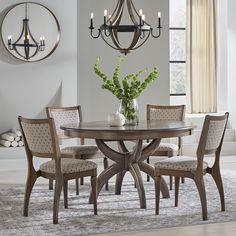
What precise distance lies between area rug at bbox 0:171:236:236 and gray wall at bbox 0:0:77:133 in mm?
1569

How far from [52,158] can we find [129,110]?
1067 mm

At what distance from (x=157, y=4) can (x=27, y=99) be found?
2237 mm

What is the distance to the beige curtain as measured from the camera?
8.78 metres

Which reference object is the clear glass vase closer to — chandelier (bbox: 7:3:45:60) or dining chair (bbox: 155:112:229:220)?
dining chair (bbox: 155:112:229:220)

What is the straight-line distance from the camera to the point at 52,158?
4457 millimetres

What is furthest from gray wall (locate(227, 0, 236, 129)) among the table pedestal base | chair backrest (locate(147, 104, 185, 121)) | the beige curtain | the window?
the table pedestal base

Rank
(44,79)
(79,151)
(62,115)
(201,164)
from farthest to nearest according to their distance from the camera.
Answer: (44,79) < (62,115) < (79,151) < (201,164)

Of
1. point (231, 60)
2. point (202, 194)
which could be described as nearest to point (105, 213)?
point (202, 194)

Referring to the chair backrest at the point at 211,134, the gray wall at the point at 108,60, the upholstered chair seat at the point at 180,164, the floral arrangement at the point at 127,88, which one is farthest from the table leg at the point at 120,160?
the gray wall at the point at 108,60

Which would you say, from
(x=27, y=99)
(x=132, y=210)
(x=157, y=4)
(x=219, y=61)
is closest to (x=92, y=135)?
(x=132, y=210)

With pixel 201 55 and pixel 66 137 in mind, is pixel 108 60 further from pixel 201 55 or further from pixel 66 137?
pixel 66 137

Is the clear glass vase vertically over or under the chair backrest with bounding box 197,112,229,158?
over

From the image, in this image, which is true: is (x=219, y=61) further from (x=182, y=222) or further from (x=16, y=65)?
(x=182, y=222)

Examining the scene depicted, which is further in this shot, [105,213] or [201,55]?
[201,55]
